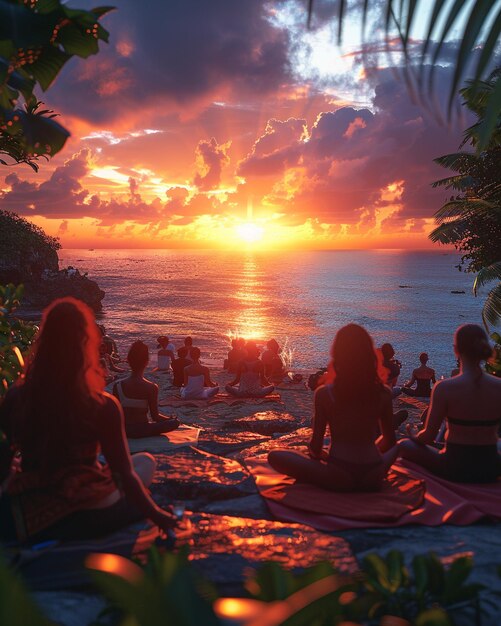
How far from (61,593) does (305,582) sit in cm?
144

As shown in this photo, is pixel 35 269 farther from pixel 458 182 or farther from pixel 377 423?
pixel 377 423

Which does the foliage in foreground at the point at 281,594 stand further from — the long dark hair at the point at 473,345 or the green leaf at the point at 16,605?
the long dark hair at the point at 473,345

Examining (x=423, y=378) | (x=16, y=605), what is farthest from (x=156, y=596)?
(x=423, y=378)

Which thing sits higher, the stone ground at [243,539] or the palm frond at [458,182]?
the palm frond at [458,182]

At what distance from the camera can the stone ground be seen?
101 inches

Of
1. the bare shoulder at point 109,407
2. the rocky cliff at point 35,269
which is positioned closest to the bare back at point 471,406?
the bare shoulder at point 109,407

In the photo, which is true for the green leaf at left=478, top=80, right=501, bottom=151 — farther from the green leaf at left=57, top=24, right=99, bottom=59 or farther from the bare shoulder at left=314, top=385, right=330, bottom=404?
the bare shoulder at left=314, top=385, right=330, bottom=404

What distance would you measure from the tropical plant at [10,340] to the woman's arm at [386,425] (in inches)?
119

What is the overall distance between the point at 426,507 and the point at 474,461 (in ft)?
2.89

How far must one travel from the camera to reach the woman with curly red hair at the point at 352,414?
4094mm

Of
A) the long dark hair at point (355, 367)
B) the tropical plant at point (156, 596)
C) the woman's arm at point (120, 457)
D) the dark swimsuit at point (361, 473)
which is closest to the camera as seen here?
the tropical plant at point (156, 596)

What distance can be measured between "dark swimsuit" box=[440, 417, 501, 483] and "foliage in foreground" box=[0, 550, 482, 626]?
2.20m

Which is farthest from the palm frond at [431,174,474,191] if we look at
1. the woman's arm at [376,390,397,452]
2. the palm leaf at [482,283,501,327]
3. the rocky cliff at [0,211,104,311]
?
the rocky cliff at [0,211,104,311]

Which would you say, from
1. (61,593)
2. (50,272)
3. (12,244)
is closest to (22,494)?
(61,593)
